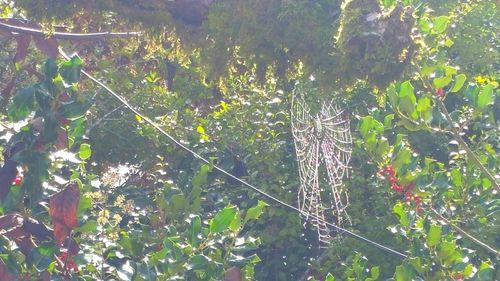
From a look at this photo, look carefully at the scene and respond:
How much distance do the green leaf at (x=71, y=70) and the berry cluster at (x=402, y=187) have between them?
1541 millimetres

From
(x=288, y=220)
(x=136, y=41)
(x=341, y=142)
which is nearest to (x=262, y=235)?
(x=288, y=220)

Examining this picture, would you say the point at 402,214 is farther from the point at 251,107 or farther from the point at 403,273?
the point at 251,107

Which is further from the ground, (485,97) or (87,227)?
(485,97)

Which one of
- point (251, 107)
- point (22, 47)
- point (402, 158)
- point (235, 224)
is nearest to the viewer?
point (235, 224)

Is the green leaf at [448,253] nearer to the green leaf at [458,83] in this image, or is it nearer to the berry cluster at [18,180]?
the green leaf at [458,83]

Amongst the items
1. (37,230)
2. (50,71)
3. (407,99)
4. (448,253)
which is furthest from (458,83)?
(37,230)

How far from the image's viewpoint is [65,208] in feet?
9.50

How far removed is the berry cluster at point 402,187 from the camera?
3887 mm

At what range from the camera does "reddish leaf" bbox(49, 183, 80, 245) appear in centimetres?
289

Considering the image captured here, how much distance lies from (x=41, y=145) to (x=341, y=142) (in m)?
2.79

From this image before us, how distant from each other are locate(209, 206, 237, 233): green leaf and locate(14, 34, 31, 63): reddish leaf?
104cm

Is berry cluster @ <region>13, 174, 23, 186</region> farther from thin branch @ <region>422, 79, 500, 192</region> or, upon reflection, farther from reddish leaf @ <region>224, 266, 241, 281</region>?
thin branch @ <region>422, 79, 500, 192</region>

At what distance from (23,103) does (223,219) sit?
832mm

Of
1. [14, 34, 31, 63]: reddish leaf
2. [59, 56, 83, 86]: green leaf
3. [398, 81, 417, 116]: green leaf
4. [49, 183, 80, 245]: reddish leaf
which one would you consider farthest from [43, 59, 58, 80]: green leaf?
[398, 81, 417, 116]: green leaf
